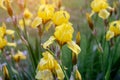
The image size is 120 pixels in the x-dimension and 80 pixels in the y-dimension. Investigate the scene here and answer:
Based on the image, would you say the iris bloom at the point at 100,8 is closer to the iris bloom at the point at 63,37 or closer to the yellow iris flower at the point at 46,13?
the yellow iris flower at the point at 46,13

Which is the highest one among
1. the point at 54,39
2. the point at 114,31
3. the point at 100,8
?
the point at 54,39

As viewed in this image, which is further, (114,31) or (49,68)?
(114,31)

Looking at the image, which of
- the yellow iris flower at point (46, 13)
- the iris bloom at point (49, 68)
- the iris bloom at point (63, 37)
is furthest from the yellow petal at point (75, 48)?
the yellow iris flower at point (46, 13)

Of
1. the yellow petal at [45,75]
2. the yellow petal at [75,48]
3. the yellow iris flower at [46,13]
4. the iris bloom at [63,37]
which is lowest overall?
the yellow petal at [45,75]

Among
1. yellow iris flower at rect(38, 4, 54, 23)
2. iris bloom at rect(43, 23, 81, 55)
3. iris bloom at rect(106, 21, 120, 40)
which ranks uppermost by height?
yellow iris flower at rect(38, 4, 54, 23)

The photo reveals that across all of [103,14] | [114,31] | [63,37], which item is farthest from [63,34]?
[103,14]

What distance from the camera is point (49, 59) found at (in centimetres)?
182

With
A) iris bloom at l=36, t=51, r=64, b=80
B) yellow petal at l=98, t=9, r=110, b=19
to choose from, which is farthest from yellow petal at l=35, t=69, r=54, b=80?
yellow petal at l=98, t=9, r=110, b=19

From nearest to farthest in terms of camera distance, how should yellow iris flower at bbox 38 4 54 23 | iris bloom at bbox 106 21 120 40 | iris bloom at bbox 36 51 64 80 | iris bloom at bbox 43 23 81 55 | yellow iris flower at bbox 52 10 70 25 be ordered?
iris bloom at bbox 36 51 64 80, iris bloom at bbox 43 23 81 55, yellow iris flower at bbox 52 10 70 25, yellow iris flower at bbox 38 4 54 23, iris bloom at bbox 106 21 120 40

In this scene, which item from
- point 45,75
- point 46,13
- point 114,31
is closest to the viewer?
point 45,75

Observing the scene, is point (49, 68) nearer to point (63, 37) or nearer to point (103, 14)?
point (63, 37)

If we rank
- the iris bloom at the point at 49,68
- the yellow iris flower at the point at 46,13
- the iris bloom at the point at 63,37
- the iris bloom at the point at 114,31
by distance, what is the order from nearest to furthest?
1. the iris bloom at the point at 49,68
2. the iris bloom at the point at 63,37
3. the yellow iris flower at the point at 46,13
4. the iris bloom at the point at 114,31

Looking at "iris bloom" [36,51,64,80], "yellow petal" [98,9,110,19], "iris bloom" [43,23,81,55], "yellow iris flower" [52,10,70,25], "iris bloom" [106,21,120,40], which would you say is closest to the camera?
"iris bloom" [36,51,64,80]

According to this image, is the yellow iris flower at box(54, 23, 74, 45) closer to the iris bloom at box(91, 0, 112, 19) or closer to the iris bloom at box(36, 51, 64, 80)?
the iris bloom at box(36, 51, 64, 80)
